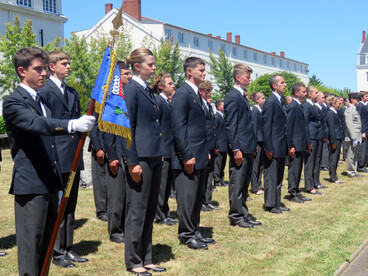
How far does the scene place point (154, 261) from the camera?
234 inches

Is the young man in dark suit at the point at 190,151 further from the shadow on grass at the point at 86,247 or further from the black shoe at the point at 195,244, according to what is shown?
the shadow on grass at the point at 86,247

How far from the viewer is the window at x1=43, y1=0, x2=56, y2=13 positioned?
4316 cm

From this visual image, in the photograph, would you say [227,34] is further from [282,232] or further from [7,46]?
[282,232]

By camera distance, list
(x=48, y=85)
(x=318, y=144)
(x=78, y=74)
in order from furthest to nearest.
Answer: (x=78, y=74) < (x=318, y=144) < (x=48, y=85)

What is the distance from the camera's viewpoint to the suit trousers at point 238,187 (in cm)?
778

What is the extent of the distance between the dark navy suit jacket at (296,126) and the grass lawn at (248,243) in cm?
128

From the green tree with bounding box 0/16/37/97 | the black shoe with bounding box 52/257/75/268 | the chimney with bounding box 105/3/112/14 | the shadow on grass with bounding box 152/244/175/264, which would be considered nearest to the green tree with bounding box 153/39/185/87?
the green tree with bounding box 0/16/37/97

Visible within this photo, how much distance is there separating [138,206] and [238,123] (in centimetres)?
296

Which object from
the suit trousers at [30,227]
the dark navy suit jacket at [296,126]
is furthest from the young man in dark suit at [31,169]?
the dark navy suit jacket at [296,126]

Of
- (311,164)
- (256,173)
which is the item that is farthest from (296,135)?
(256,173)

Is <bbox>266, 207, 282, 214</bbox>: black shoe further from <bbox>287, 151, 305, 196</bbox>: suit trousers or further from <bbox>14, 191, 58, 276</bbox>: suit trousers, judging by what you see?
<bbox>14, 191, 58, 276</bbox>: suit trousers

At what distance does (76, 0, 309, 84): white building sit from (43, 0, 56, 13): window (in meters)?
4.17

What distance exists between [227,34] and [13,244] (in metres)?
72.6

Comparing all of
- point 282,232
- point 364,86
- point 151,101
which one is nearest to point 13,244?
point 151,101
